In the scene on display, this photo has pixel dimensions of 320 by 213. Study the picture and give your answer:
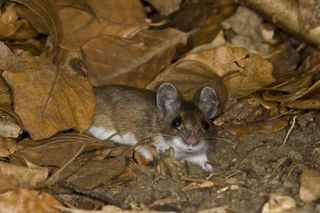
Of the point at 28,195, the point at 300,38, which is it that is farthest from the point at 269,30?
the point at 28,195

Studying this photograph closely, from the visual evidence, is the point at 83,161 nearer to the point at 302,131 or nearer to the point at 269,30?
the point at 302,131

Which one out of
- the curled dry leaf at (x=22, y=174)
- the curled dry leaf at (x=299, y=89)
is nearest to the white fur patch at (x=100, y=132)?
the curled dry leaf at (x=22, y=174)

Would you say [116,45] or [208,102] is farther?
[116,45]

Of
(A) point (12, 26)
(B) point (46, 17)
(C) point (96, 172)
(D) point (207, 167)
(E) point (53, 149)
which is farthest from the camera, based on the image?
(A) point (12, 26)

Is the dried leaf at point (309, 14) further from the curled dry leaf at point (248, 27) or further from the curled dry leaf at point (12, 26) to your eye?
the curled dry leaf at point (12, 26)

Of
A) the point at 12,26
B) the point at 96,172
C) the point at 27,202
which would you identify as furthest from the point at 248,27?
the point at 27,202

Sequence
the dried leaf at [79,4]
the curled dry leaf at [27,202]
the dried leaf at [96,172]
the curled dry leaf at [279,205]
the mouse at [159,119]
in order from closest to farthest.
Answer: the curled dry leaf at [279,205], the curled dry leaf at [27,202], the dried leaf at [96,172], the mouse at [159,119], the dried leaf at [79,4]

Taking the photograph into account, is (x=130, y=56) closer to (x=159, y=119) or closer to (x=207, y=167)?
(x=159, y=119)
